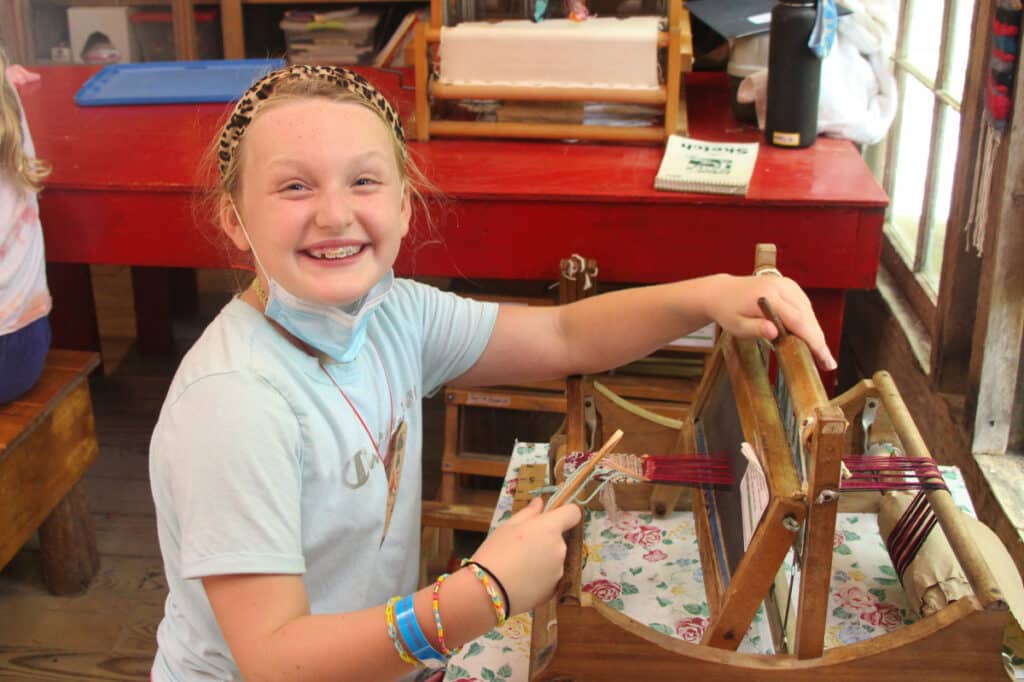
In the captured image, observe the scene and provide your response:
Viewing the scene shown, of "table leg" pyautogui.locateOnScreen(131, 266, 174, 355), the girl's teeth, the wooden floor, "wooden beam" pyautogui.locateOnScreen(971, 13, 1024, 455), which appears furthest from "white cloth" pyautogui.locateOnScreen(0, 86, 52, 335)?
"wooden beam" pyautogui.locateOnScreen(971, 13, 1024, 455)

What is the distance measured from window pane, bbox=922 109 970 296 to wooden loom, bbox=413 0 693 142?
537 millimetres

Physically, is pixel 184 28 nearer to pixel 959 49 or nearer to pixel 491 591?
pixel 959 49

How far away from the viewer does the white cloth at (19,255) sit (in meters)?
1.96

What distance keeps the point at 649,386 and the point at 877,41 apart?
0.94 m

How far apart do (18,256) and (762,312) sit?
141 centimetres

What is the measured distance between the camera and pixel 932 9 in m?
2.49

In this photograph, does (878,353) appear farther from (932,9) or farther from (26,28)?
(26,28)

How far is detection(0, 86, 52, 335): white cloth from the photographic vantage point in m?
1.96

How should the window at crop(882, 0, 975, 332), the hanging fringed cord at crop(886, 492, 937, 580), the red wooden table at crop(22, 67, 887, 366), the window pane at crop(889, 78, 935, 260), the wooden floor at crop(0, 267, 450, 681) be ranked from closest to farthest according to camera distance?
1. the hanging fringed cord at crop(886, 492, 937, 580)
2. the red wooden table at crop(22, 67, 887, 366)
3. the wooden floor at crop(0, 267, 450, 681)
4. the window at crop(882, 0, 975, 332)
5. the window pane at crop(889, 78, 935, 260)

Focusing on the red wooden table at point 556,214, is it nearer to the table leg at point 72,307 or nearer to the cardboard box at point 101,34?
the table leg at point 72,307

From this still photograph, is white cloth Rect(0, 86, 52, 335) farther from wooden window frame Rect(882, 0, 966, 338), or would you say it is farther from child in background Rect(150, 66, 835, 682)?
wooden window frame Rect(882, 0, 966, 338)

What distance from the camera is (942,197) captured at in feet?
7.68

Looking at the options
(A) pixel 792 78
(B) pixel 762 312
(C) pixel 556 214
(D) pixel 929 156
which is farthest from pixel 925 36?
(B) pixel 762 312

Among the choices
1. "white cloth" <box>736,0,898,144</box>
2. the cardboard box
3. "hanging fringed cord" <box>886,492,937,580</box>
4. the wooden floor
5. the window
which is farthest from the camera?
the cardboard box
